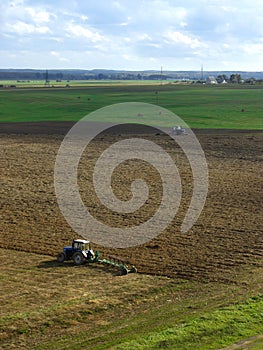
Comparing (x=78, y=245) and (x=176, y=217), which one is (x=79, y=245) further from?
(x=176, y=217)

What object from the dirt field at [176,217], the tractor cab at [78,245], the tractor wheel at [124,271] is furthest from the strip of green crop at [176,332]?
the tractor cab at [78,245]

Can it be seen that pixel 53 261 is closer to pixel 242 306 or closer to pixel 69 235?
pixel 69 235

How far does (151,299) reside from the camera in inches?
898

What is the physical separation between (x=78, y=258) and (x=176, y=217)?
9.83 metres

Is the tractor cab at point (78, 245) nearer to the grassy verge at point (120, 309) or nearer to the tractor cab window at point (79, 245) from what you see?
the tractor cab window at point (79, 245)

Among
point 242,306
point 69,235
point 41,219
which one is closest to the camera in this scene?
point 242,306

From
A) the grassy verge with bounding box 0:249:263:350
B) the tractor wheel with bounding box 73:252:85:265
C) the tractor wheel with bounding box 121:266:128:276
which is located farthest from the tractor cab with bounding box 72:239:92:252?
the tractor wheel with bounding box 121:266:128:276

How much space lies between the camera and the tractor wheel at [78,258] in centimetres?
2703

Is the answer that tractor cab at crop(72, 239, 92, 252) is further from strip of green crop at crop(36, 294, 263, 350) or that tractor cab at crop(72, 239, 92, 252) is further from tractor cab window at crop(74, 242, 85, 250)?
A: strip of green crop at crop(36, 294, 263, 350)

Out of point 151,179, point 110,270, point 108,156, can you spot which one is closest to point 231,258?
point 110,270

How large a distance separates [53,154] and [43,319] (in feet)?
131

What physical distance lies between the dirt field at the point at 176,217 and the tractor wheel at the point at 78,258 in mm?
2181

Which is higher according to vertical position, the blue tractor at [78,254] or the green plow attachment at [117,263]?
the blue tractor at [78,254]

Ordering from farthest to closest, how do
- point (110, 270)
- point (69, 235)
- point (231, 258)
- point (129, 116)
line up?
point (129, 116) < point (69, 235) < point (231, 258) < point (110, 270)
